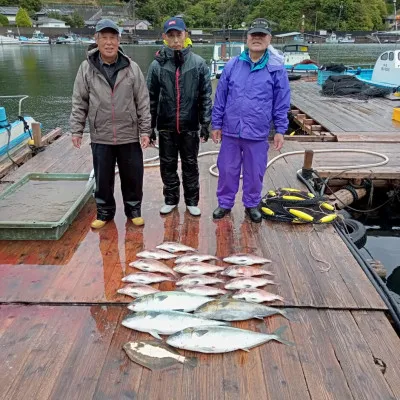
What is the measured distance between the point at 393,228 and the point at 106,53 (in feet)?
19.1

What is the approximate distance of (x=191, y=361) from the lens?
89.7 inches

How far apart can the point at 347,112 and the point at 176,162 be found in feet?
26.3

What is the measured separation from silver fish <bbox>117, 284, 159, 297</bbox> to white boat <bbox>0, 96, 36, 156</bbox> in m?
4.46

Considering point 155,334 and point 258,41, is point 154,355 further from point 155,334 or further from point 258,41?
point 258,41

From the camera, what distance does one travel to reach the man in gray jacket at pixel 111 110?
3.39 meters

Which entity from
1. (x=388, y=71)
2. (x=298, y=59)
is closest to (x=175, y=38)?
(x=388, y=71)

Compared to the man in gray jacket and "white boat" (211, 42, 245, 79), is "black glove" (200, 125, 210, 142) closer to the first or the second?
the man in gray jacket

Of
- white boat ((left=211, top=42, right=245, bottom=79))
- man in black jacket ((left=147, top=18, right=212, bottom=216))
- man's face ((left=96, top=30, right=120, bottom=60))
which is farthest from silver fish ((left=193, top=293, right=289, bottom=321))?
white boat ((left=211, top=42, right=245, bottom=79))

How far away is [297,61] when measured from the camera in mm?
23266

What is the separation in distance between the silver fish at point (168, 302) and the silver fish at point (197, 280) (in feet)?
0.79

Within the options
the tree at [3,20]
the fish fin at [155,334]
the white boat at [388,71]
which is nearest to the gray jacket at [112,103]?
the fish fin at [155,334]

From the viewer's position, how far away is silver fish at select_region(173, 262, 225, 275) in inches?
125

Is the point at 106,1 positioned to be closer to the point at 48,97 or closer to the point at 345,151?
the point at 48,97

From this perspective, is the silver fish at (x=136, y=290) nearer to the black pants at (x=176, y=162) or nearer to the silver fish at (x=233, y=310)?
the silver fish at (x=233, y=310)
